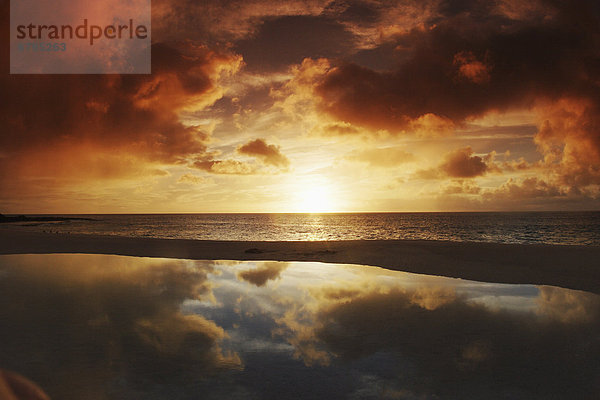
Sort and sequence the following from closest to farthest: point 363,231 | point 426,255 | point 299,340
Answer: point 299,340, point 426,255, point 363,231

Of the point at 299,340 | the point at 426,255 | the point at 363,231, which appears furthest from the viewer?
the point at 363,231

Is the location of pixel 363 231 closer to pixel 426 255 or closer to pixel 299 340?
pixel 426 255

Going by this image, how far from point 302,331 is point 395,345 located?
1.89 metres

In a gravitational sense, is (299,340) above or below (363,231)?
above

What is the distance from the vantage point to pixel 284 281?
13141 millimetres

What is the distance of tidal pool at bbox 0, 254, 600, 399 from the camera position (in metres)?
A: 4.85

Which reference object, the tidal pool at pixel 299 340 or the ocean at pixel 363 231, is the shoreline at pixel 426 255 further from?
the ocean at pixel 363 231

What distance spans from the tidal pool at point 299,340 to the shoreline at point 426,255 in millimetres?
2786

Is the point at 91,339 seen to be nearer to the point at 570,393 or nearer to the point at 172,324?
the point at 172,324

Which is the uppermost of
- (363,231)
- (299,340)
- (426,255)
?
(299,340)

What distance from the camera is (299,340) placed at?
21.7 feet

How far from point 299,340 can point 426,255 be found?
15.1 metres

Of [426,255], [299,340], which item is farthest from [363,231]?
[299,340]

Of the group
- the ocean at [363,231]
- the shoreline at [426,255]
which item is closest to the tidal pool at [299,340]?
the shoreline at [426,255]
